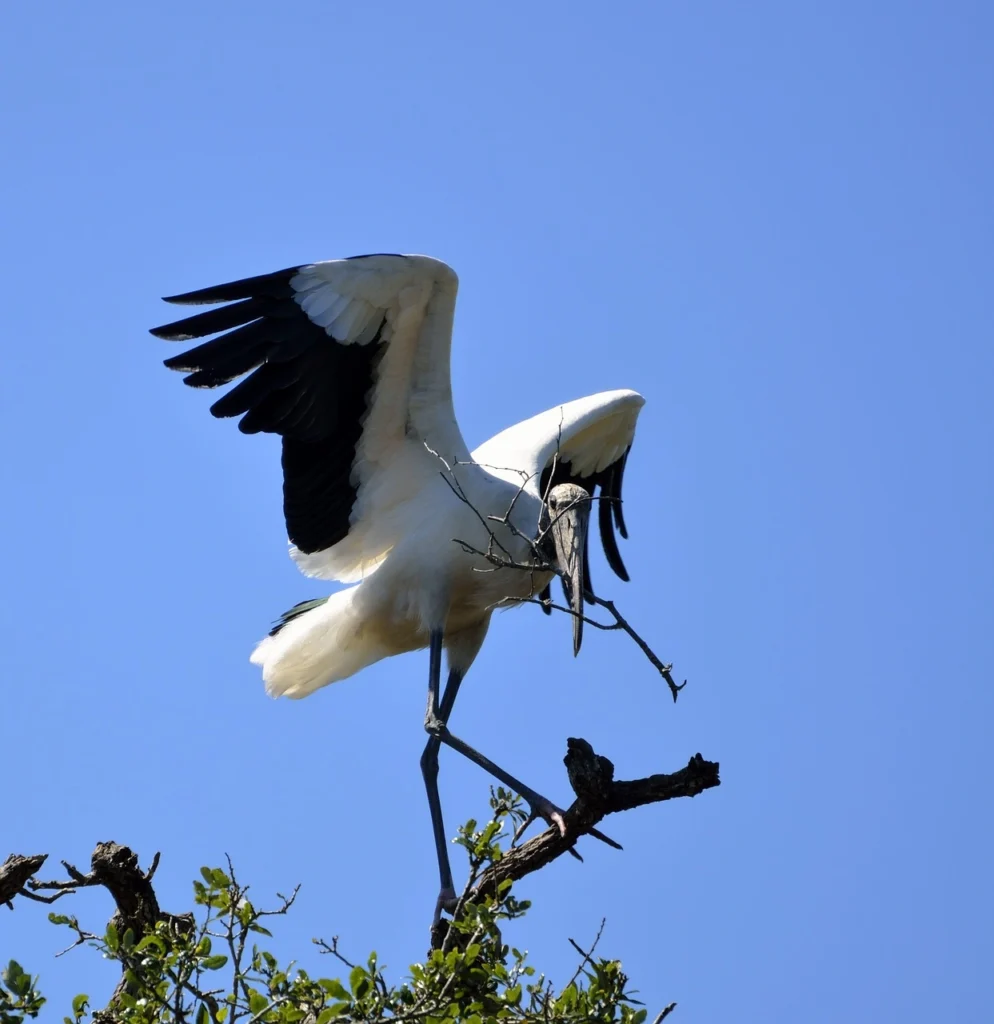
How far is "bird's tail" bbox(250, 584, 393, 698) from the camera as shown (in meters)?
7.96

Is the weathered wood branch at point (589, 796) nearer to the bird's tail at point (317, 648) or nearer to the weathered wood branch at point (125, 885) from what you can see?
the weathered wood branch at point (125, 885)

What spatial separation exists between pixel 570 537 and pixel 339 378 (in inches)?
47.5

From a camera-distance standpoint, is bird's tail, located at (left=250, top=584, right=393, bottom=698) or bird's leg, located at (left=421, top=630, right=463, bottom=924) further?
bird's tail, located at (left=250, top=584, right=393, bottom=698)

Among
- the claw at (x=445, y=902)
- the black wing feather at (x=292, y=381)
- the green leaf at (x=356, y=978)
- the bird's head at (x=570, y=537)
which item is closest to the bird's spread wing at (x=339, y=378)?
the black wing feather at (x=292, y=381)

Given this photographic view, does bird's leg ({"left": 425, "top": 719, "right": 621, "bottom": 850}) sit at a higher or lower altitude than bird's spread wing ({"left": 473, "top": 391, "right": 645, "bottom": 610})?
lower

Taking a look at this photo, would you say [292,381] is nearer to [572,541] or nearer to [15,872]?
[572,541]

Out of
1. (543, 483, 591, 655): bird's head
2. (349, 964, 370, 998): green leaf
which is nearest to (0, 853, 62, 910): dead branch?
(349, 964, 370, 998): green leaf

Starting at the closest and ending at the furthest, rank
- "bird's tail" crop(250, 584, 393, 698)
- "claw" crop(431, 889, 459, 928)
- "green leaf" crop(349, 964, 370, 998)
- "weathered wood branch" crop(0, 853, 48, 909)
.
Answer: "green leaf" crop(349, 964, 370, 998) < "weathered wood branch" crop(0, 853, 48, 909) < "claw" crop(431, 889, 459, 928) < "bird's tail" crop(250, 584, 393, 698)

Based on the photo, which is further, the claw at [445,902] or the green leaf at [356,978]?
the claw at [445,902]

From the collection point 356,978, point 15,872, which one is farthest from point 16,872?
point 356,978

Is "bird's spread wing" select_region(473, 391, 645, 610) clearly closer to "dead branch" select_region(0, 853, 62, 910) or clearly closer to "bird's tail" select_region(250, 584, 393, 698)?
"bird's tail" select_region(250, 584, 393, 698)

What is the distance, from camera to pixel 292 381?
726 cm

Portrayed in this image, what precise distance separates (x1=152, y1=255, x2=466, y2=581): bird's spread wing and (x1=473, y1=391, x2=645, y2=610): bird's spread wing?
0.42m

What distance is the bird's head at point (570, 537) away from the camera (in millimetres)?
7101
